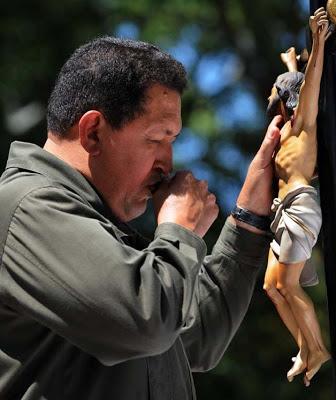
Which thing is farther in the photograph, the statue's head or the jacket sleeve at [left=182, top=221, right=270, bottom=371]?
the jacket sleeve at [left=182, top=221, right=270, bottom=371]

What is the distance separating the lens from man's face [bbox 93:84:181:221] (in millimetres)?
2771

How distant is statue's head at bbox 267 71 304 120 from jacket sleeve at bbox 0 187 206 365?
1.63 feet

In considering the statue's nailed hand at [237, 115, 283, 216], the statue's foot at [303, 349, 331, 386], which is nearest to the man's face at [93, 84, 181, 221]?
the statue's nailed hand at [237, 115, 283, 216]

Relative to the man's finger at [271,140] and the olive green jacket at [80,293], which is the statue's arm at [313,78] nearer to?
the man's finger at [271,140]

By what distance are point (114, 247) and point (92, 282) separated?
0.32 feet

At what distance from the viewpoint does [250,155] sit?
365 inches

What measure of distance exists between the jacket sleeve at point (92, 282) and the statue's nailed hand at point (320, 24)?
612 millimetres

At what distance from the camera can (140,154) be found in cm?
278

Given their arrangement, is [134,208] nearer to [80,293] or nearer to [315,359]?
[80,293]

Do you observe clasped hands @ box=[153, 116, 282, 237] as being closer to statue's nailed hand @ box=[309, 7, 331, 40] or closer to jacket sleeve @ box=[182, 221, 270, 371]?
jacket sleeve @ box=[182, 221, 270, 371]

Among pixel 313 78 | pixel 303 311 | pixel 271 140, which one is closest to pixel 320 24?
pixel 313 78

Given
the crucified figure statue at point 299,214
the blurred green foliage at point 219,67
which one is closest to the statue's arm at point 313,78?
the crucified figure statue at point 299,214

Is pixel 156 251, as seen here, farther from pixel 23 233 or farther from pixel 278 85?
pixel 278 85

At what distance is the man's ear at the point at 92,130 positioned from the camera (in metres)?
2.75
